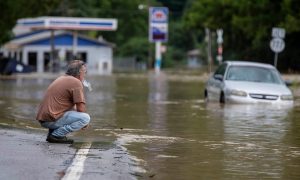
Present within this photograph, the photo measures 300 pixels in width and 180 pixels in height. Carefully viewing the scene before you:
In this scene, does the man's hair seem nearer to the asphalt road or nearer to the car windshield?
the asphalt road

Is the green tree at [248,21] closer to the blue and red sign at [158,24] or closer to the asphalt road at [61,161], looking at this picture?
the blue and red sign at [158,24]

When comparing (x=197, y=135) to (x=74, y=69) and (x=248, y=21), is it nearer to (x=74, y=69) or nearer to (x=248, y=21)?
(x=74, y=69)

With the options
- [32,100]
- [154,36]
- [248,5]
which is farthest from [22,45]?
[32,100]

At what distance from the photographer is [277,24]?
159 ft

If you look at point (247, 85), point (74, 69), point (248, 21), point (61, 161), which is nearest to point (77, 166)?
point (61, 161)

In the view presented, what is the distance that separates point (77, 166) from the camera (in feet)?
31.5

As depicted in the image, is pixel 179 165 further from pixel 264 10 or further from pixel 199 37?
pixel 199 37

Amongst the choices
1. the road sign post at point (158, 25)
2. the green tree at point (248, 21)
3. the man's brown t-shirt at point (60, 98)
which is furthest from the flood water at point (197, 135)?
the road sign post at point (158, 25)

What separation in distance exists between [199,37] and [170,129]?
119270 millimetres

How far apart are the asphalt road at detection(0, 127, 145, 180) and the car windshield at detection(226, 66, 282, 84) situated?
36.5 feet

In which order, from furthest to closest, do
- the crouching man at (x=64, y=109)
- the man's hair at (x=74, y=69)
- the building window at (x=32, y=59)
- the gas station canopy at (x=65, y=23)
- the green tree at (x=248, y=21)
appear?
the building window at (x=32, y=59) → the gas station canopy at (x=65, y=23) → the green tree at (x=248, y=21) → the man's hair at (x=74, y=69) → the crouching man at (x=64, y=109)

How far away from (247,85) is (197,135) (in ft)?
26.0

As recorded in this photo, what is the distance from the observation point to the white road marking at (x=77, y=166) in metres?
8.85

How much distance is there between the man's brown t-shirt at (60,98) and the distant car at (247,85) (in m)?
10.1
